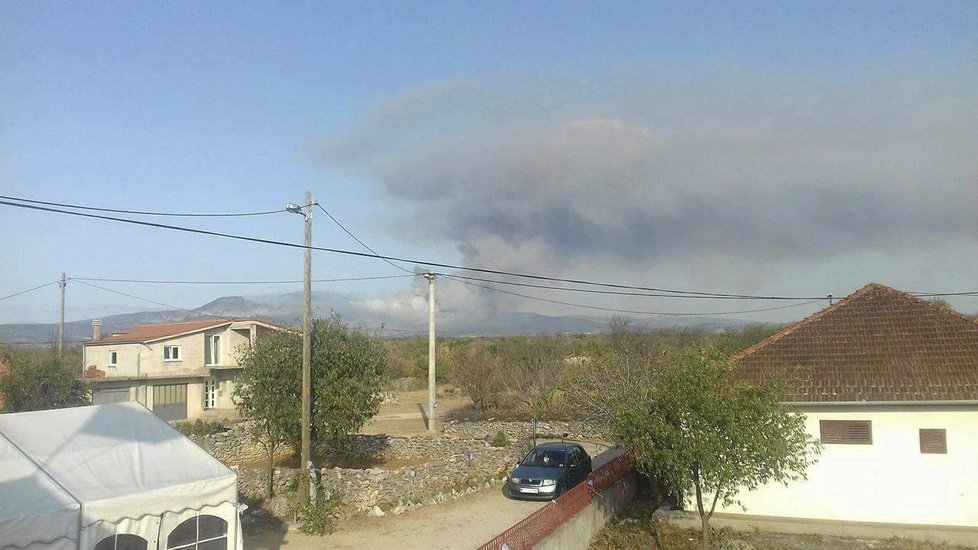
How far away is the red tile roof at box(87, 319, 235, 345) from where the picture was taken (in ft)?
147

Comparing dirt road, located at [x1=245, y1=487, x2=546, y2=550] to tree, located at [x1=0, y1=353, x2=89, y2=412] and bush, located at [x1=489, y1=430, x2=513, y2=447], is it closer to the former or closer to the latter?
bush, located at [x1=489, y1=430, x2=513, y2=447]

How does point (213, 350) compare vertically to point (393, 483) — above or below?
above

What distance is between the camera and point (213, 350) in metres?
48.5

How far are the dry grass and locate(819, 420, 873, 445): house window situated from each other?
2.45 m

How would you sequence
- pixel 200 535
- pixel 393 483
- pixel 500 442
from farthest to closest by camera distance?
1. pixel 500 442
2. pixel 393 483
3. pixel 200 535

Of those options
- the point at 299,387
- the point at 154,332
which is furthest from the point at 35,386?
the point at 299,387

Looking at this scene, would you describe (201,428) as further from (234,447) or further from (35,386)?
(35,386)

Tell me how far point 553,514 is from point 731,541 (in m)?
5.51

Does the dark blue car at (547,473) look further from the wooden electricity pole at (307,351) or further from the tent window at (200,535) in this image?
the tent window at (200,535)

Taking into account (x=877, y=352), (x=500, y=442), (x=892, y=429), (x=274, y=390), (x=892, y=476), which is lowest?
(x=500, y=442)

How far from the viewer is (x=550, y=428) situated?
3691 centimetres

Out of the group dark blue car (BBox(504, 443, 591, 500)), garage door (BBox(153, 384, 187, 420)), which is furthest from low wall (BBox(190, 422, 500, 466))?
garage door (BBox(153, 384, 187, 420))

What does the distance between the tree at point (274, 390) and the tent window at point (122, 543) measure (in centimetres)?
1129

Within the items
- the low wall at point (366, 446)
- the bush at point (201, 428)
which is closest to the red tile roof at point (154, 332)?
the bush at point (201, 428)
